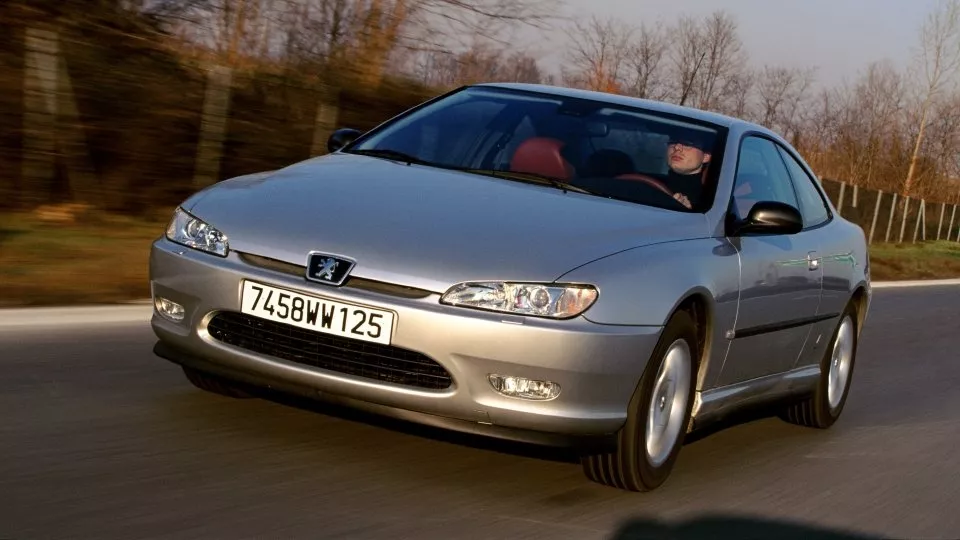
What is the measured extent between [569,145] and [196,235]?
1.74 m

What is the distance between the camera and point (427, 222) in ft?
16.3

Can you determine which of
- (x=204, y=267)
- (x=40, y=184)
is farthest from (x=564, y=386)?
(x=40, y=184)

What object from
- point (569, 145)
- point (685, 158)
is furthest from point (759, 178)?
point (569, 145)

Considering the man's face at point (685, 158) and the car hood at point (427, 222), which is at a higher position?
the man's face at point (685, 158)

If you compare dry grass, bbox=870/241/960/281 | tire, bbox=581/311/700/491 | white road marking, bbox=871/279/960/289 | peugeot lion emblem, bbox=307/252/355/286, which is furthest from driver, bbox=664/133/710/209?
dry grass, bbox=870/241/960/281

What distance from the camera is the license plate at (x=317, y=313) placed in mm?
4625

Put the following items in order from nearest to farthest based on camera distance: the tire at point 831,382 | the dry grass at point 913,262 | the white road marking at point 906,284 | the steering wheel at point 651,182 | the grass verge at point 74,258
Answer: the steering wheel at point 651,182
the tire at point 831,382
the grass verge at point 74,258
the white road marking at point 906,284
the dry grass at point 913,262

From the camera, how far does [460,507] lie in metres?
4.71

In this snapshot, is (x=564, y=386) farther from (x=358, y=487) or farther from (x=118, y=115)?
(x=118, y=115)

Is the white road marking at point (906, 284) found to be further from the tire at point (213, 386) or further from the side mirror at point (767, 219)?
the tire at point (213, 386)

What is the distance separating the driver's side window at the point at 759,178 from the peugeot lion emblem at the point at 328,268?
2.04m

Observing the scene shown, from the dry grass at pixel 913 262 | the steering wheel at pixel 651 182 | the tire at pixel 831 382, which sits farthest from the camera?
the dry grass at pixel 913 262

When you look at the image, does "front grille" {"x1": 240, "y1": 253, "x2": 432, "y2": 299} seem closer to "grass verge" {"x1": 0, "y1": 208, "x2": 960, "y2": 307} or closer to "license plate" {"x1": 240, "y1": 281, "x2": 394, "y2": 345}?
"license plate" {"x1": 240, "y1": 281, "x2": 394, "y2": 345}

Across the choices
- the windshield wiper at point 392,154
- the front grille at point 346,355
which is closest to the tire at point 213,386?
the front grille at point 346,355
